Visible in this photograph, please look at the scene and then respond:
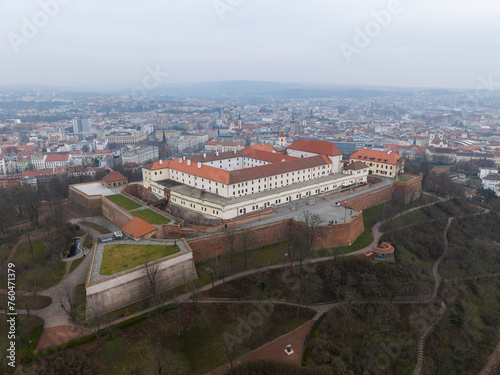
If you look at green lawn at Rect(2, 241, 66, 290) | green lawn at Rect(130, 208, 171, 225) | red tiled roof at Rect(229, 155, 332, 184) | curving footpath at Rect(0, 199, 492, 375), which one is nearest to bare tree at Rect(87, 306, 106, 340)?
curving footpath at Rect(0, 199, 492, 375)

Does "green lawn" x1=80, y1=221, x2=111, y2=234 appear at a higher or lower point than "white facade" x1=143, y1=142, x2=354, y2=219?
lower

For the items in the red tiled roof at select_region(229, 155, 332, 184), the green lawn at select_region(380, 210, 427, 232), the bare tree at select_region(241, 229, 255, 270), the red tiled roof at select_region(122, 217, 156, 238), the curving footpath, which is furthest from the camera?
the green lawn at select_region(380, 210, 427, 232)

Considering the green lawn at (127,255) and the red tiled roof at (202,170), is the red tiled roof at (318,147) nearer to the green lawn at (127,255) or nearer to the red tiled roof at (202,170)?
the red tiled roof at (202,170)

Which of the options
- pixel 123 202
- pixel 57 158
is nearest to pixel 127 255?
pixel 123 202

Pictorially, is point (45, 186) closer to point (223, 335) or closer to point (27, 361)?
point (27, 361)

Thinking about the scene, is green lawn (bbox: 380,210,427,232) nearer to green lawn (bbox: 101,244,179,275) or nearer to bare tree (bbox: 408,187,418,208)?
bare tree (bbox: 408,187,418,208)

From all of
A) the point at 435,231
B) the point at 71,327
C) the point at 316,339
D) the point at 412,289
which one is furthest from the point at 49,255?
the point at 435,231

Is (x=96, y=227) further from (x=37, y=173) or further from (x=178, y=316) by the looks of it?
(x=37, y=173)
